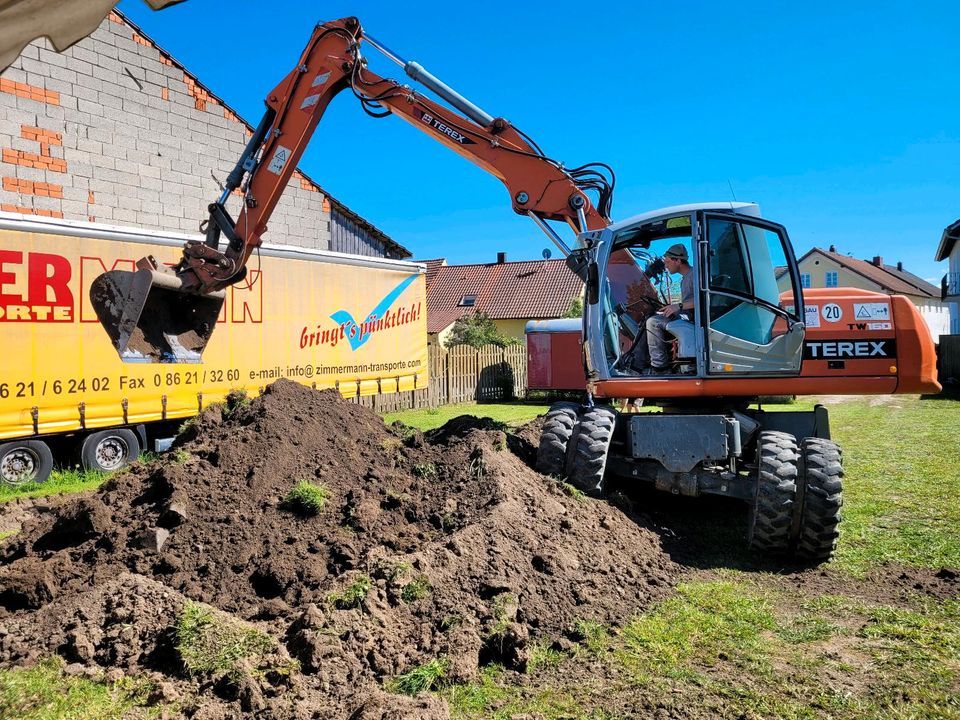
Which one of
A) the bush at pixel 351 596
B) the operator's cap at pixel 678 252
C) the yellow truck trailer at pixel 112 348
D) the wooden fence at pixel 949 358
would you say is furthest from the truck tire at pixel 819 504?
the wooden fence at pixel 949 358

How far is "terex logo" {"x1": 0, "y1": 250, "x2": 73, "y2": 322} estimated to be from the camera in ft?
28.8

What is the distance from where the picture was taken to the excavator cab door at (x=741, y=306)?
653 centimetres

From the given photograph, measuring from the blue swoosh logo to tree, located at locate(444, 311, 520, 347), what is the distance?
12.8 metres

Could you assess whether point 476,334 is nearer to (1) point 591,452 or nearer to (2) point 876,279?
(1) point 591,452

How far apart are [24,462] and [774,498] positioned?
8932 mm

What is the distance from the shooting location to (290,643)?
13.1ft

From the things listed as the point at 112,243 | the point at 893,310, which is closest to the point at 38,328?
the point at 112,243

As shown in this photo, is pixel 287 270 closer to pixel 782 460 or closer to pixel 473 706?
pixel 782 460

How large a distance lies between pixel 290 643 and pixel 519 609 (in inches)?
56.0

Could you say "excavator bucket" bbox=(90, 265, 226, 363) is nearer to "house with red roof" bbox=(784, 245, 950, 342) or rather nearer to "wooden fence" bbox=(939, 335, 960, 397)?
"wooden fence" bbox=(939, 335, 960, 397)

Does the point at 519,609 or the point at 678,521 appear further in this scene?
the point at 678,521

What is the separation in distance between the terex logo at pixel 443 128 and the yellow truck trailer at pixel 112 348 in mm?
4925

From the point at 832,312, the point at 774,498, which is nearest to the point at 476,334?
the point at 832,312

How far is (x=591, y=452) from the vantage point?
6559mm
